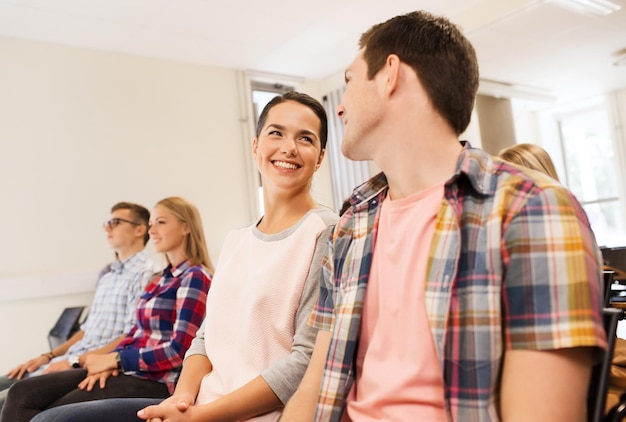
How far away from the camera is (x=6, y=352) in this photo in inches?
137

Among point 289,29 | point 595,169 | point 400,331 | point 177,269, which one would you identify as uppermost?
point 289,29

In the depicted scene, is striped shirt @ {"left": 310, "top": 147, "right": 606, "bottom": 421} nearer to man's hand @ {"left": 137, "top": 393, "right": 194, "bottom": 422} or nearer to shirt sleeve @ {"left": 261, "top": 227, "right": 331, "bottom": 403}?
shirt sleeve @ {"left": 261, "top": 227, "right": 331, "bottom": 403}

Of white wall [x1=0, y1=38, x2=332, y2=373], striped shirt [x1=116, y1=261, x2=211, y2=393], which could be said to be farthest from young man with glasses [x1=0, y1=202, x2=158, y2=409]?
white wall [x1=0, y1=38, x2=332, y2=373]

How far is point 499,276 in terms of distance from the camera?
0.76m

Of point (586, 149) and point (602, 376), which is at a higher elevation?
point (586, 149)

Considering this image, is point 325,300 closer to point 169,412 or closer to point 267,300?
point 267,300

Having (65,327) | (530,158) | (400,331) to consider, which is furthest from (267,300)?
(65,327)

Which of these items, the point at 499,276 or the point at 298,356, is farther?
the point at 298,356

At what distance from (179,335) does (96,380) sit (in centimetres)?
39

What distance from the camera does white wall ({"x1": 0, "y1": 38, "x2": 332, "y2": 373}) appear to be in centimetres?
358

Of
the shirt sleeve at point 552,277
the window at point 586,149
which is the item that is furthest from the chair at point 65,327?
the window at point 586,149

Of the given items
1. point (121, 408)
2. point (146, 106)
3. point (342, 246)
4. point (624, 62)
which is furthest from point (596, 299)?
point (624, 62)

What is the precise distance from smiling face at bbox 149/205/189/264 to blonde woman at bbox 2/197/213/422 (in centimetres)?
14

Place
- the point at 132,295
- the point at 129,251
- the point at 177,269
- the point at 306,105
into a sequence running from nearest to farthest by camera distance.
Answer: the point at 306,105, the point at 177,269, the point at 132,295, the point at 129,251
